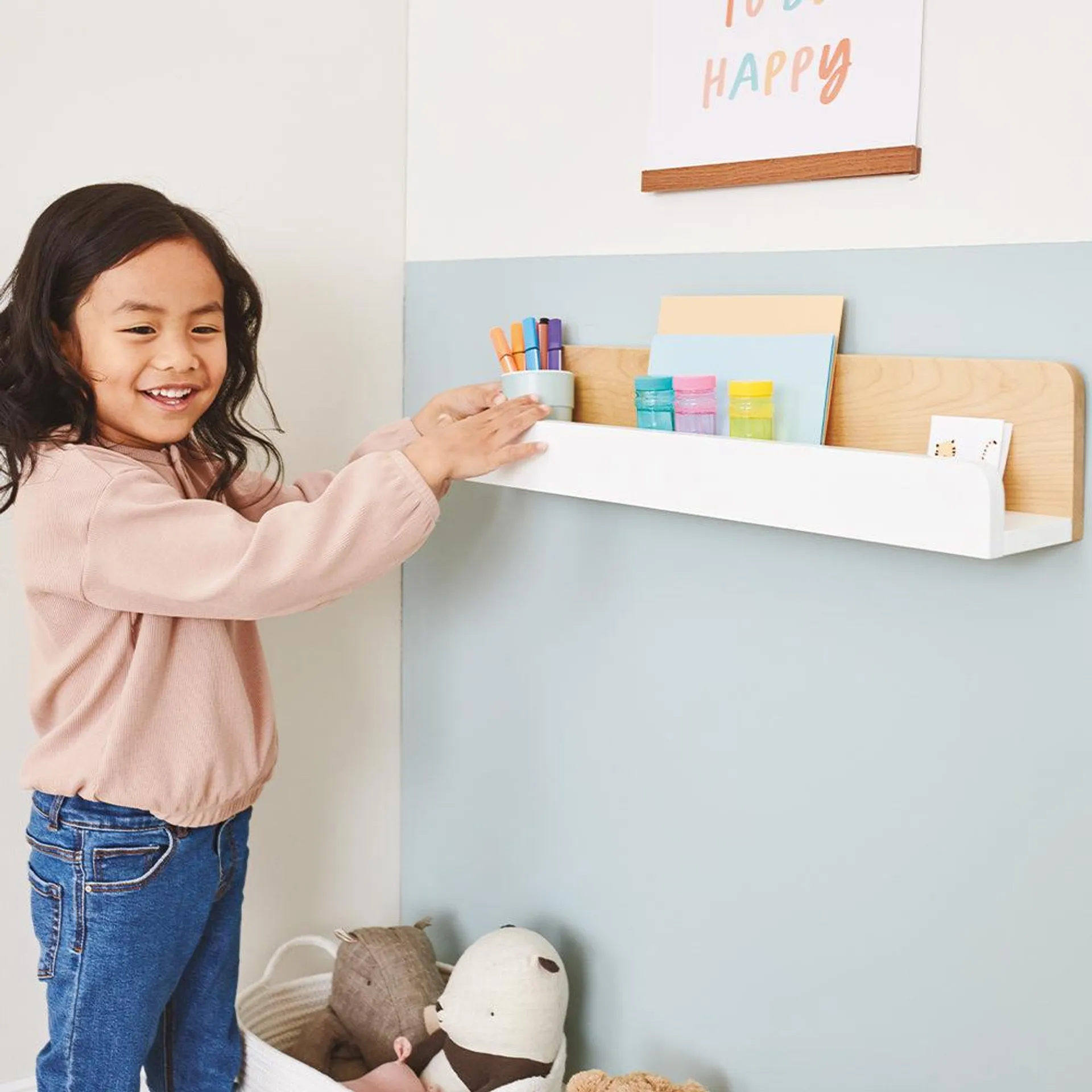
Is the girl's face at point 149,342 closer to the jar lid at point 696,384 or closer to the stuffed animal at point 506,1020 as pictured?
the jar lid at point 696,384

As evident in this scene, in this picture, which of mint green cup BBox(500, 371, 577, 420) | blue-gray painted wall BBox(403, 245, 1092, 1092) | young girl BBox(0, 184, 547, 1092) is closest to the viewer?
blue-gray painted wall BBox(403, 245, 1092, 1092)

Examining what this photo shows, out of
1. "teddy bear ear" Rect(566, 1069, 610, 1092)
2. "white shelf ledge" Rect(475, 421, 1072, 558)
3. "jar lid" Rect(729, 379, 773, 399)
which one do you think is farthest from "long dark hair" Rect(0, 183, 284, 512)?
"teddy bear ear" Rect(566, 1069, 610, 1092)

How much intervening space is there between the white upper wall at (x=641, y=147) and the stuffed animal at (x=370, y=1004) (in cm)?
81

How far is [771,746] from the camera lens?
1200 millimetres

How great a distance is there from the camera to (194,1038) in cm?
134

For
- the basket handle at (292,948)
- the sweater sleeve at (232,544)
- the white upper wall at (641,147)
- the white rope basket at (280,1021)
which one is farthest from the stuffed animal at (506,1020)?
the white upper wall at (641,147)

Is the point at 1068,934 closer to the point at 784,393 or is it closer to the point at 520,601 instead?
the point at 784,393

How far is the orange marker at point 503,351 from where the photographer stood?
1328mm

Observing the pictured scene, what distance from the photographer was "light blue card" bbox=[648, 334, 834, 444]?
1081 mm

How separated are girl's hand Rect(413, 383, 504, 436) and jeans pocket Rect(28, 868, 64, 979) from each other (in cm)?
57

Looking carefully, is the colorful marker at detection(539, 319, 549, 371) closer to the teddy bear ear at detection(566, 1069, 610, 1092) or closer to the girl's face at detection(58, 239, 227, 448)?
the girl's face at detection(58, 239, 227, 448)

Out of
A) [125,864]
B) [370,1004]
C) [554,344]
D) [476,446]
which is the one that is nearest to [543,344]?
[554,344]

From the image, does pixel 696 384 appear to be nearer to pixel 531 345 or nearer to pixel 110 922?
pixel 531 345

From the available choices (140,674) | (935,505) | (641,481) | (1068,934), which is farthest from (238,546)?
(1068,934)
